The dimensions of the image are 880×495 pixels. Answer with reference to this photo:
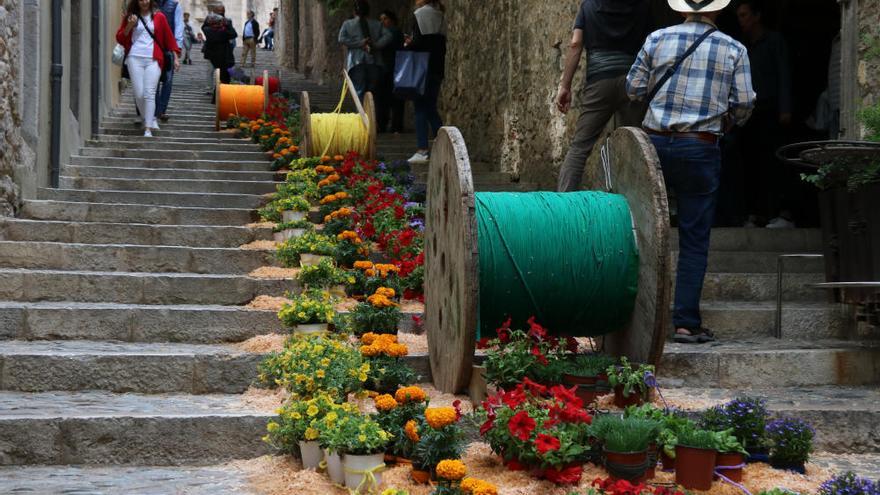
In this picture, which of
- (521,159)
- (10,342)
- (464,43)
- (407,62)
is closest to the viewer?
(10,342)

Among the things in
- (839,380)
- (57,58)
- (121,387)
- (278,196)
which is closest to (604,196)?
(839,380)

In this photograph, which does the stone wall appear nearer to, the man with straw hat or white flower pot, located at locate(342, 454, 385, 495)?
the man with straw hat

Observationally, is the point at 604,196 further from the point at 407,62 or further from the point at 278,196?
the point at 407,62

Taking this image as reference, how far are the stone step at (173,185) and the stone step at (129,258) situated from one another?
268cm

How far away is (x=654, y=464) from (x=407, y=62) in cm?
871

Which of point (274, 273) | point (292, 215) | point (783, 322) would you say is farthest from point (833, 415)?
point (292, 215)

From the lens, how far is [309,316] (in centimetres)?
646

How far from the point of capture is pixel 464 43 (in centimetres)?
1388

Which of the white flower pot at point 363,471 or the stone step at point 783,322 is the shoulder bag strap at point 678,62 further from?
the white flower pot at point 363,471

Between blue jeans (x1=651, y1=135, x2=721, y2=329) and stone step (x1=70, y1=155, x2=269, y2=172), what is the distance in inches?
291

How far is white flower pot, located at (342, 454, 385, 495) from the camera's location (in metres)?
4.39

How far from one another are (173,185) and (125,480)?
6953 mm

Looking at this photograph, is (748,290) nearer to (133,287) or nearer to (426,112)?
(133,287)

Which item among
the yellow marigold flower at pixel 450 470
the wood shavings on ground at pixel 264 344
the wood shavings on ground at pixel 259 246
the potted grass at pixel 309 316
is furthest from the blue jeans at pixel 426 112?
the yellow marigold flower at pixel 450 470
